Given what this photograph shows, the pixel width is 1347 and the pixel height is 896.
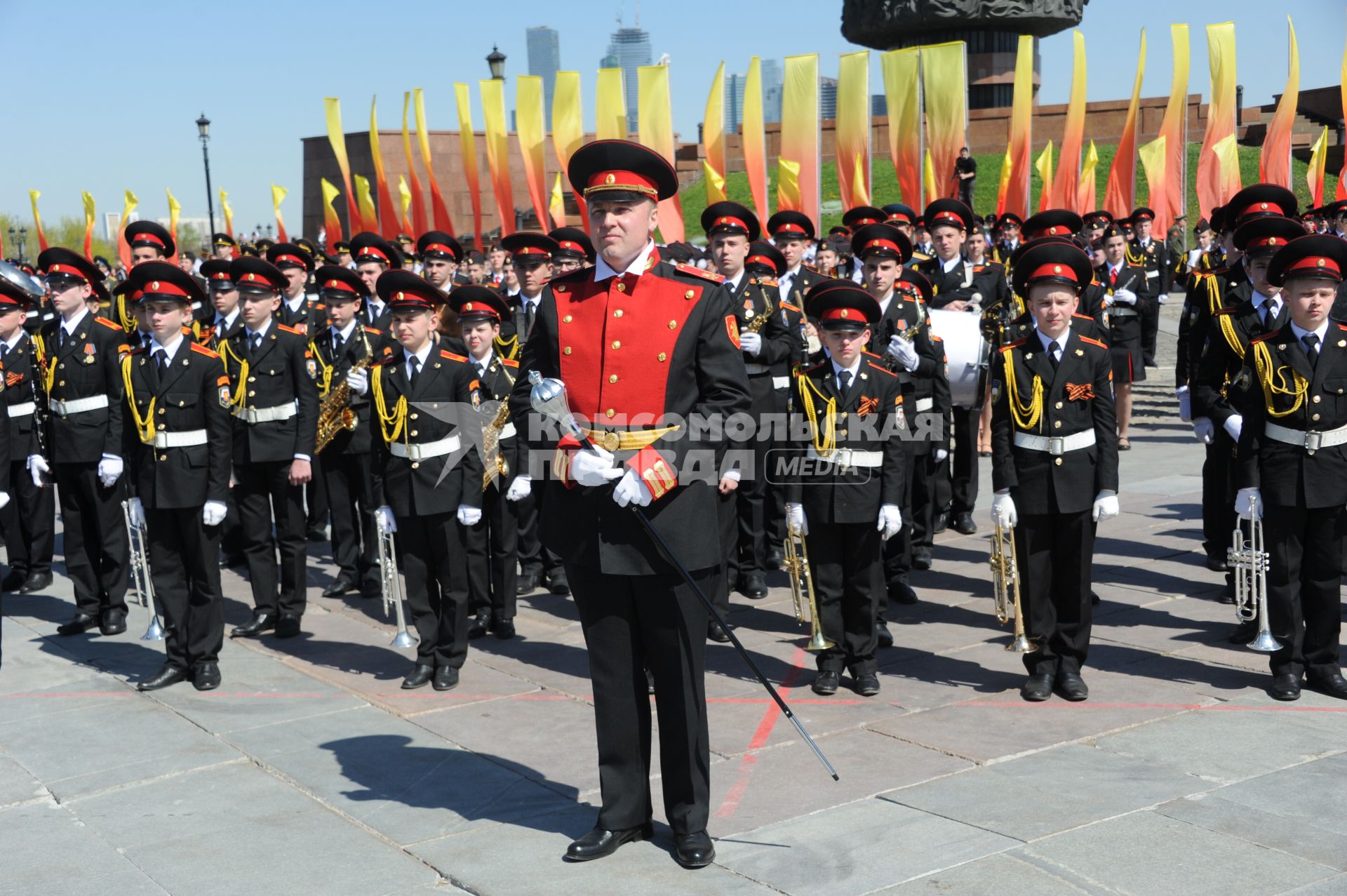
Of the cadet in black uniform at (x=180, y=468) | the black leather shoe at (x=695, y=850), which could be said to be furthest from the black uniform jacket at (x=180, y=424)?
the black leather shoe at (x=695, y=850)

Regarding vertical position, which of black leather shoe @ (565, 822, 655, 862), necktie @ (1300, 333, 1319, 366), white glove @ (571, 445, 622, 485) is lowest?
black leather shoe @ (565, 822, 655, 862)

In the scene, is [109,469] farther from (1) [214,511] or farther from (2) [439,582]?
(2) [439,582]

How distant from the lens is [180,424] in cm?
738

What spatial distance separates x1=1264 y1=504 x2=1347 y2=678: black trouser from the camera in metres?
6.47

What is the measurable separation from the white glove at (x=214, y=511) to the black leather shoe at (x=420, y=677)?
1.34 m

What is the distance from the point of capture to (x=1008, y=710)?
639 cm

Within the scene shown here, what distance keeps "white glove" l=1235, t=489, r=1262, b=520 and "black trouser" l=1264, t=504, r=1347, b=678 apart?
1.7 inches

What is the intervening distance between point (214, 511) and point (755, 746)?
3304 mm

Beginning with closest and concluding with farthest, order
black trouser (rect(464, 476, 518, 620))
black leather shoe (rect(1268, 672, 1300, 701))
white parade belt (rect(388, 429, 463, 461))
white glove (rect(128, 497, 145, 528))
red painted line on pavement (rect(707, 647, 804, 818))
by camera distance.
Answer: red painted line on pavement (rect(707, 647, 804, 818)) → black leather shoe (rect(1268, 672, 1300, 701)) → white parade belt (rect(388, 429, 463, 461)) → white glove (rect(128, 497, 145, 528)) → black trouser (rect(464, 476, 518, 620))

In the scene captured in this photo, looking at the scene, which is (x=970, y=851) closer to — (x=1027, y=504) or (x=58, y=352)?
(x=1027, y=504)

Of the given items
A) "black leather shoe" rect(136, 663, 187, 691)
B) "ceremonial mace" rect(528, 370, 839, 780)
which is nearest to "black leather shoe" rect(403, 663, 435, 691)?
"black leather shoe" rect(136, 663, 187, 691)

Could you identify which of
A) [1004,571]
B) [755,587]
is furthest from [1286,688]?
[755,587]

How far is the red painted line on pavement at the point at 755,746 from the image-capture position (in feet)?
17.2

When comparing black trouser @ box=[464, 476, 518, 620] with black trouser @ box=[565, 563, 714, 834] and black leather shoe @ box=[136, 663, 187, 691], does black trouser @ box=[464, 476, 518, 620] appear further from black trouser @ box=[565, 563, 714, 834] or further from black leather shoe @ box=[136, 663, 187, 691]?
black trouser @ box=[565, 563, 714, 834]
